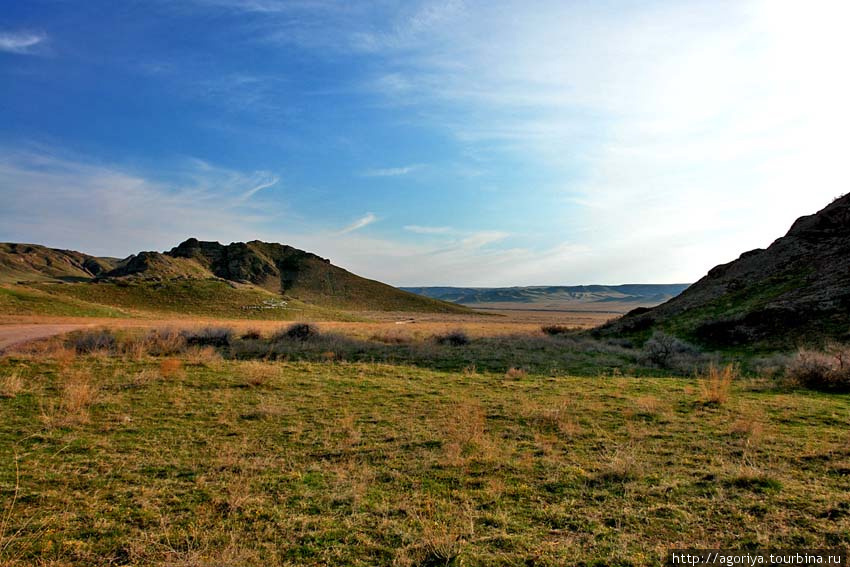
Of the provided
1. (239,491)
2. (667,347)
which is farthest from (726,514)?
(667,347)

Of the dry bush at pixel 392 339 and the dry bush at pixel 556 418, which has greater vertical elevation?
the dry bush at pixel 556 418

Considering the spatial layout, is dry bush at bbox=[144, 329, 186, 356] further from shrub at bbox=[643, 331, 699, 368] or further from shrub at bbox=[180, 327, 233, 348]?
shrub at bbox=[643, 331, 699, 368]

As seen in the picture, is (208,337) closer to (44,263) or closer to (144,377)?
(144,377)

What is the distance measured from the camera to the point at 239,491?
504 cm

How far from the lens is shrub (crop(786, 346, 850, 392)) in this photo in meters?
11.9

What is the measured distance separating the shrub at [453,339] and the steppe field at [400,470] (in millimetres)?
12750

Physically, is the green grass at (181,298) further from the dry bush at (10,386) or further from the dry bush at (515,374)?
the dry bush at (515,374)

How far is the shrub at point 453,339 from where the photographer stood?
25.3m

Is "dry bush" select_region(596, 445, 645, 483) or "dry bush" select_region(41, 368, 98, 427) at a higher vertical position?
"dry bush" select_region(596, 445, 645, 483)

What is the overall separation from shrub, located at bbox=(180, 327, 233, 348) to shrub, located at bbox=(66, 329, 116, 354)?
2.96m

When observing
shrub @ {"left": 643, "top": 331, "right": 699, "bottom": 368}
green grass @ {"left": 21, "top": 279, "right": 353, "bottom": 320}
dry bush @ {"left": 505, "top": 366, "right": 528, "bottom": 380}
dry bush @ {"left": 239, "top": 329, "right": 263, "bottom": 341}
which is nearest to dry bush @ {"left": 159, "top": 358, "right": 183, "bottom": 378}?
dry bush @ {"left": 505, "top": 366, "right": 528, "bottom": 380}

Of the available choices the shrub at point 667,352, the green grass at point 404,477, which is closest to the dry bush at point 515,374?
the green grass at point 404,477

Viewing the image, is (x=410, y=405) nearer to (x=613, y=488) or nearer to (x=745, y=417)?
(x=613, y=488)

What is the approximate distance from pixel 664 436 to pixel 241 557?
22.6 ft
